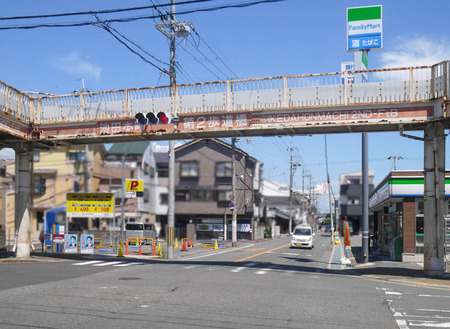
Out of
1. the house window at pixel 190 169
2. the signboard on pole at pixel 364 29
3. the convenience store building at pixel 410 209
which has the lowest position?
the convenience store building at pixel 410 209

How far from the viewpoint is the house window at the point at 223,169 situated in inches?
2365

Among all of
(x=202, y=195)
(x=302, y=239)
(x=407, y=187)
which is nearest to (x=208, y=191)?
(x=202, y=195)

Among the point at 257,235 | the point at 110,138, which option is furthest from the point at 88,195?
the point at 257,235

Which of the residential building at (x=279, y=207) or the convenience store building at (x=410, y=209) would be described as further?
the residential building at (x=279, y=207)

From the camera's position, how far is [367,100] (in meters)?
17.9

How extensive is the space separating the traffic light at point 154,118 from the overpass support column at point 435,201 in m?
10.2

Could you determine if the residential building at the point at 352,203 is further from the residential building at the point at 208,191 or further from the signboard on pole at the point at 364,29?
the signboard on pole at the point at 364,29

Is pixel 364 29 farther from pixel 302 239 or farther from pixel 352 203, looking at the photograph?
pixel 352 203

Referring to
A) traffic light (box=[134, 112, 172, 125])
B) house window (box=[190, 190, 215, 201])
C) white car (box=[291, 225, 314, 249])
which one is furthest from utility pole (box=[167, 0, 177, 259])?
house window (box=[190, 190, 215, 201])

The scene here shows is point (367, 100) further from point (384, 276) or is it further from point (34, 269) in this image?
point (34, 269)

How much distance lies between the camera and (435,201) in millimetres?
17422

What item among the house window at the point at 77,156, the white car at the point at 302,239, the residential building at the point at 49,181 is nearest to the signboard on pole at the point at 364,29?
the white car at the point at 302,239

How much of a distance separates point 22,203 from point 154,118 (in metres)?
8.44

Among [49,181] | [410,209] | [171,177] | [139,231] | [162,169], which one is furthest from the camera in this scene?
[162,169]
